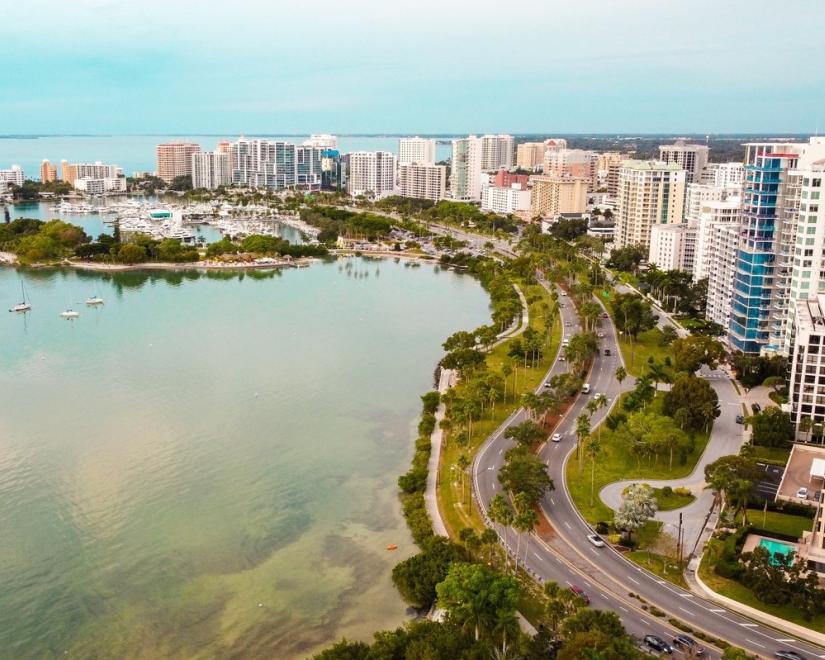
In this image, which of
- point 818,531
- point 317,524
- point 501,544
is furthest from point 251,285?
point 818,531

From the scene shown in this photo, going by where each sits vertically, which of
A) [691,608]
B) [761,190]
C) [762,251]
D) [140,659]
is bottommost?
[140,659]

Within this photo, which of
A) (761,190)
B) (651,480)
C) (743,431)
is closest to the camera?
(651,480)

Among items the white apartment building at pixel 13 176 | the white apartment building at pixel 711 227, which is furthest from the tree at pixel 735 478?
the white apartment building at pixel 13 176

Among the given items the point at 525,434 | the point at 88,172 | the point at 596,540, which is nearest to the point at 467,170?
the point at 88,172

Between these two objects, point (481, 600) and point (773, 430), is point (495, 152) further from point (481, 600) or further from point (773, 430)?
point (481, 600)

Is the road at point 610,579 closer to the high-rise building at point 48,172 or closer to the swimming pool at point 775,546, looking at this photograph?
the swimming pool at point 775,546

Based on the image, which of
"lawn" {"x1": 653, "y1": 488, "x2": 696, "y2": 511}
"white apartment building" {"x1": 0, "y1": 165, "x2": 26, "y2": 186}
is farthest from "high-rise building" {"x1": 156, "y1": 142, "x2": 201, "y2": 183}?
"lawn" {"x1": 653, "y1": 488, "x2": 696, "y2": 511}

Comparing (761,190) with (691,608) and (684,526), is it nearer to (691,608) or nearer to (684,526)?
(684,526)
